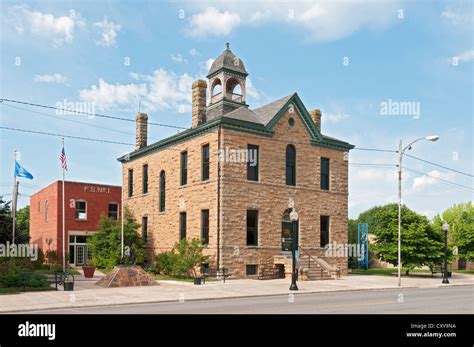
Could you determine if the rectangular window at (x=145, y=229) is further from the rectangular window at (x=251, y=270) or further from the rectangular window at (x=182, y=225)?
the rectangular window at (x=251, y=270)

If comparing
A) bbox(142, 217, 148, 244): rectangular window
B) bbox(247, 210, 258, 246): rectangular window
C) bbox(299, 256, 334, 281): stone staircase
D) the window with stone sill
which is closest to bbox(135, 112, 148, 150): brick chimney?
bbox(142, 217, 148, 244): rectangular window

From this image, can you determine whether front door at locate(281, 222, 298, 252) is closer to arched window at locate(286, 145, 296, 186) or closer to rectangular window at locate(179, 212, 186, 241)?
arched window at locate(286, 145, 296, 186)

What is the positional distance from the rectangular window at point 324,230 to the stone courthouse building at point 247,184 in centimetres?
7

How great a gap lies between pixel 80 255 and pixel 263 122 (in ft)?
77.3

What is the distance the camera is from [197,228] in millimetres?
33344

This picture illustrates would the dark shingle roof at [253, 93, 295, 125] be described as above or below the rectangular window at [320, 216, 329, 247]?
above

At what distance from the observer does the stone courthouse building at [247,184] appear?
3169cm

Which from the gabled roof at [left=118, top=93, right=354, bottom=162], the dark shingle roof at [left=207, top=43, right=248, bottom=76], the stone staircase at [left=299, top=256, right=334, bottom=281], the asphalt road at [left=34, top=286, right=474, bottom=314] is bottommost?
the stone staircase at [left=299, top=256, right=334, bottom=281]

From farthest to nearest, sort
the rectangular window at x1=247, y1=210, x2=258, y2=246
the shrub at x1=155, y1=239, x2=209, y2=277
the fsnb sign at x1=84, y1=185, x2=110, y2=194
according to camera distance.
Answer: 1. the fsnb sign at x1=84, y1=185, x2=110, y2=194
2. the rectangular window at x1=247, y1=210, x2=258, y2=246
3. the shrub at x1=155, y1=239, x2=209, y2=277

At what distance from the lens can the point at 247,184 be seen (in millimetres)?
32375

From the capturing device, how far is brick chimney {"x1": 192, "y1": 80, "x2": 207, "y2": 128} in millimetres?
35219

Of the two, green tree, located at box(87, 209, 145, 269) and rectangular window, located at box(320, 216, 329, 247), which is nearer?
rectangular window, located at box(320, 216, 329, 247)
